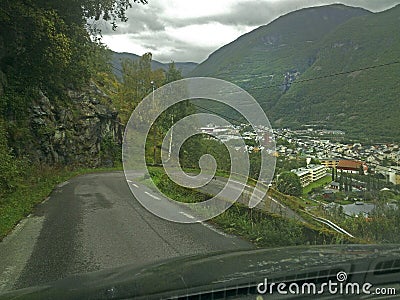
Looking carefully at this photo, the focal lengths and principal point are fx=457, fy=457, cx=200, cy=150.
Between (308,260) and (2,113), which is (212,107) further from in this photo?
(308,260)

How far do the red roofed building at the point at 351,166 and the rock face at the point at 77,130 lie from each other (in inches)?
738

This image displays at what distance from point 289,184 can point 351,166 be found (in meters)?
1.67

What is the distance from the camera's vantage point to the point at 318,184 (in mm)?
11867

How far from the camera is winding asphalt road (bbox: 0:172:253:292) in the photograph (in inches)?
266

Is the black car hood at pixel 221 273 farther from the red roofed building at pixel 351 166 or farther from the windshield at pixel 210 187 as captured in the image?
the red roofed building at pixel 351 166

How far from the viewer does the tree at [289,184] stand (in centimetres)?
1196

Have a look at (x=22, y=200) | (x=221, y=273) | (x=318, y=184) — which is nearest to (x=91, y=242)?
(x=221, y=273)

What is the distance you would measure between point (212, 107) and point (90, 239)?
56.2 ft

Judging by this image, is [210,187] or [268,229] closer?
[268,229]

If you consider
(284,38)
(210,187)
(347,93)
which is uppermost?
(284,38)

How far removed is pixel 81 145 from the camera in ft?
127

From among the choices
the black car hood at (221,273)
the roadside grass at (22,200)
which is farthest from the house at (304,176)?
→ the black car hood at (221,273)

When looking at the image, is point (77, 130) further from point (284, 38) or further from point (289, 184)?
point (284, 38)

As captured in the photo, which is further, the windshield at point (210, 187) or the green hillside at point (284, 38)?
the green hillside at point (284, 38)
